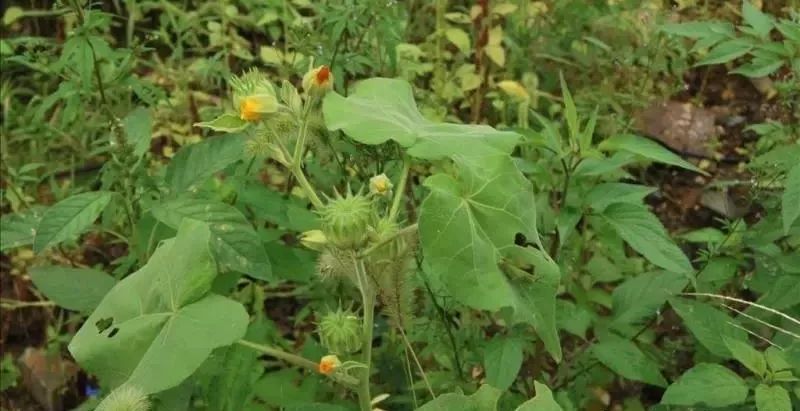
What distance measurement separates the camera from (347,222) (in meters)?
0.97

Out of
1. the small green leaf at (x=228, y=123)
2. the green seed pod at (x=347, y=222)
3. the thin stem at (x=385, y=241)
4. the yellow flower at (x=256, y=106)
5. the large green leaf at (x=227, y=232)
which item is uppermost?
the yellow flower at (x=256, y=106)

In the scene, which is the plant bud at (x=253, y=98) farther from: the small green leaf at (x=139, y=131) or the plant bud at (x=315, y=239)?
the small green leaf at (x=139, y=131)

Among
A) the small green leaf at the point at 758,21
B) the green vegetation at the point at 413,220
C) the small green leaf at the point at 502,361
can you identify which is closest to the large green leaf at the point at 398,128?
the green vegetation at the point at 413,220

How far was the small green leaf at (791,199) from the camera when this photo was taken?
1.21 metres

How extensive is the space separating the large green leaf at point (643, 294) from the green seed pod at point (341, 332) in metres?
0.62

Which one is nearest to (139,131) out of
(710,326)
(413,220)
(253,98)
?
(413,220)

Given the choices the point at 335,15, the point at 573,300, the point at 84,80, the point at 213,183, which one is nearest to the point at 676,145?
the point at 573,300

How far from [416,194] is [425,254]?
83cm

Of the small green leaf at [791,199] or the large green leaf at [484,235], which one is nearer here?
the large green leaf at [484,235]

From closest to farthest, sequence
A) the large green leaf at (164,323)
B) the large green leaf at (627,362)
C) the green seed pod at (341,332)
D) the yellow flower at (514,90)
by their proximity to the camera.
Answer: the large green leaf at (164,323) < the green seed pod at (341,332) < the large green leaf at (627,362) < the yellow flower at (514,90)

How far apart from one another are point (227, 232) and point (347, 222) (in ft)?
1.56

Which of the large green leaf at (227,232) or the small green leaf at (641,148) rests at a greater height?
the small green leaf at (641,148)

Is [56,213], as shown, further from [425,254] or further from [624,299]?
[624,299]

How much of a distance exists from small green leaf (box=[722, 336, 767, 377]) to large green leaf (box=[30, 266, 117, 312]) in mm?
970
